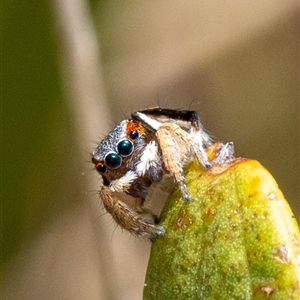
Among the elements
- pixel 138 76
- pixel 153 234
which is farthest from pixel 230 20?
pixel 153 234

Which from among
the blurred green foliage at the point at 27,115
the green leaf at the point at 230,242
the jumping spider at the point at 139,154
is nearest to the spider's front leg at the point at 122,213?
the jumping spider at the point at 139,154

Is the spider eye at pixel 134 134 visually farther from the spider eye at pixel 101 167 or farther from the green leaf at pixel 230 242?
the green leaf at pixel 230 242

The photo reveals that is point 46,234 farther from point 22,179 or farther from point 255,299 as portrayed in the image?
point 255,299

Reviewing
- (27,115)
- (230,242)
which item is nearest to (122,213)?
(230,242)

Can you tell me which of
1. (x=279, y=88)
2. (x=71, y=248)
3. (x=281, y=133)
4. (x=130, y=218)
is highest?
(x=130, y=218)

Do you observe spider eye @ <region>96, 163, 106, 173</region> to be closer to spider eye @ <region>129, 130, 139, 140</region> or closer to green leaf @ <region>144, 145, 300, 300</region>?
spider eye @ <region>129, 130, 139, 140</region>

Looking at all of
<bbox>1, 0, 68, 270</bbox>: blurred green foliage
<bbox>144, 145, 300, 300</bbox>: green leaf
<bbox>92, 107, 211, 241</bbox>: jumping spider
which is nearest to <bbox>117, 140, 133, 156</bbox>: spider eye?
<bbox>92, 107, 211, 241</bbox>: jumping spider
